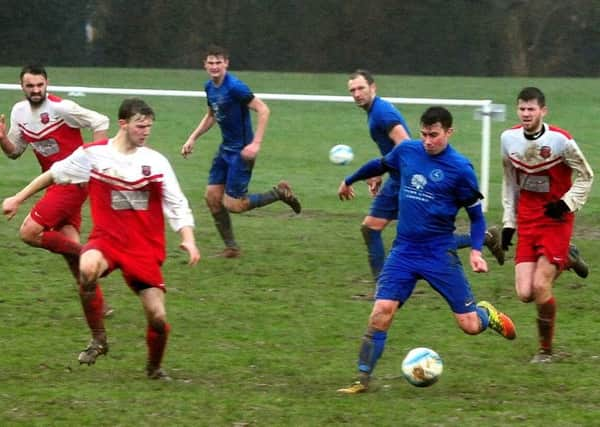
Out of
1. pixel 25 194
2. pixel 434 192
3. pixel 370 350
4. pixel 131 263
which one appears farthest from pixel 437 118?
pixel 25 194

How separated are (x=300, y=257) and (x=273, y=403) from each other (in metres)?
5.10

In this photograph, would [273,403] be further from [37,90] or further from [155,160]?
[37,90]

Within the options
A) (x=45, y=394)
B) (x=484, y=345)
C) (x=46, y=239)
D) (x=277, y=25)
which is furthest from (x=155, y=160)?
(x=277, y=25)

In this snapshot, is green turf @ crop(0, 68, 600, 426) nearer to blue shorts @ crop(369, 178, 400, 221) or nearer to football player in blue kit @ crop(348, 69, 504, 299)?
football player in blue kit @ crop(348, 69, 504, 299)

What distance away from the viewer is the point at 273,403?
7.30 metres

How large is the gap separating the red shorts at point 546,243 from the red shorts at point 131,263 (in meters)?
2.50

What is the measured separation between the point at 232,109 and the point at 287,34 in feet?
59.2

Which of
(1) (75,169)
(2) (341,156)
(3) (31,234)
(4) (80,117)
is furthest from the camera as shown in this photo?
(2) (341,156)

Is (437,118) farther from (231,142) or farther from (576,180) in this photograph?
(231,142)

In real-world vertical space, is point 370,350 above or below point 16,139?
below

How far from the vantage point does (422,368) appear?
7.47 m

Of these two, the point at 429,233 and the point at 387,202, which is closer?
the point at 429,233

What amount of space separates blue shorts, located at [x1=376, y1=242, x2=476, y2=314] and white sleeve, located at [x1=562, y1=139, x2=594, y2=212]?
3.54 feet

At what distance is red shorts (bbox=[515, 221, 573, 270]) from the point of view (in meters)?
8.50
